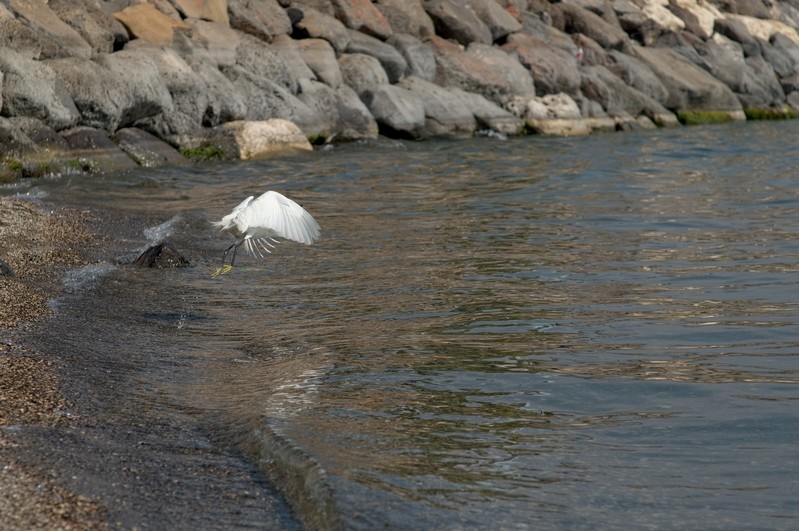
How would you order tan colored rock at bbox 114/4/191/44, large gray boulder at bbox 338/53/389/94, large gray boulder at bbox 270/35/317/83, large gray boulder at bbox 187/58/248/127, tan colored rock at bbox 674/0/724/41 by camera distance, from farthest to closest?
tan colored rock at bbox 674/0/724/41, large gray boulder at bbox 338/53/389/94, large gray boulder at bbox 270/35/317/83, tan colored rock at bbox 114/4/191/44, large gray boulder at bbox 187/58/248/127

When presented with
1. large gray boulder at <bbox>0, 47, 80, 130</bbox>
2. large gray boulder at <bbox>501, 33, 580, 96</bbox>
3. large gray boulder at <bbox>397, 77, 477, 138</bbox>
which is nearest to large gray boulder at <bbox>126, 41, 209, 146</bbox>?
large gray boulder at <bbox>0, 47, 80, 130</bbox>

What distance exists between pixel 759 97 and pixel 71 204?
26670mm

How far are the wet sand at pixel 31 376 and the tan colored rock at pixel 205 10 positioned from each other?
38.0 ft

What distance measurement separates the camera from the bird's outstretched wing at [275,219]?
24.4 ft

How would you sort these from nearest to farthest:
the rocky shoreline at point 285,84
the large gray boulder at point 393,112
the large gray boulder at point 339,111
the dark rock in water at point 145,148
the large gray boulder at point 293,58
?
the rocky shoreline at point 285,84, the dark rock in water at point 145,148, the large gray boulder at point 339,111, the large gray boulder at point 293,58, the large gray boulder at point 393,112

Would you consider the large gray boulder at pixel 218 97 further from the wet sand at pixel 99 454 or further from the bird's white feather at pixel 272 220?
the wet sand at pixel 99 454

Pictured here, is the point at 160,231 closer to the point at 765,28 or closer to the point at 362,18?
the point at 362,18

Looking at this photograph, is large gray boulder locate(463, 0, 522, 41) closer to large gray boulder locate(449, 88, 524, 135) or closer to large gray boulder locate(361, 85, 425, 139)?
large gray boulder locate(449, 88, 524, 135)

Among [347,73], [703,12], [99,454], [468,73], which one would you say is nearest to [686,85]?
[703,12]

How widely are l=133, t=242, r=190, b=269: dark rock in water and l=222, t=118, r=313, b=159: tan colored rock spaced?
9416mm

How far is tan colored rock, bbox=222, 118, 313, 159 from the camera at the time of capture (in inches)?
729

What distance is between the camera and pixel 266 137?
1870cm

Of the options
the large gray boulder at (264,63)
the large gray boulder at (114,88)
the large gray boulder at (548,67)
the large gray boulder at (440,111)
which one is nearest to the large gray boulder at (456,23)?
the large gray boulder at (548,67)

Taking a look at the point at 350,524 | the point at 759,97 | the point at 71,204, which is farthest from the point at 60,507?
the point at 759,97
